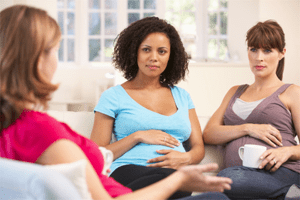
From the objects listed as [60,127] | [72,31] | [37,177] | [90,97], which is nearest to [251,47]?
[60,127]

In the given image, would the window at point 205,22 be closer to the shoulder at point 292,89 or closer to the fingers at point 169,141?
the shoulder at point 292,89

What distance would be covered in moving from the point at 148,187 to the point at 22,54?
46 cm

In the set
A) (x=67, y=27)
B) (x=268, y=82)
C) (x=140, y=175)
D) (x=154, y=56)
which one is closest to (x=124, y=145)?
(x=140, y=175)

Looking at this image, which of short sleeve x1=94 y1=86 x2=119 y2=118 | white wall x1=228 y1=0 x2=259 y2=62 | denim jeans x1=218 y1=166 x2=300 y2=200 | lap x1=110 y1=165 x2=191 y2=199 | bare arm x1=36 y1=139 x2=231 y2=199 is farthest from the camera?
white wall x1=228 y1=0 x2=259 y2=62

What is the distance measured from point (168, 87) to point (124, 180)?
0.66 m

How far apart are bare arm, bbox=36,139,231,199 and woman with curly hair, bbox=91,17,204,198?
1.57 ft

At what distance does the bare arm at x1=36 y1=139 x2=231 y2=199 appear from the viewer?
2.68 feet

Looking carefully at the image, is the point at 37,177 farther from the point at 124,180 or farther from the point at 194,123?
the point at 194,123

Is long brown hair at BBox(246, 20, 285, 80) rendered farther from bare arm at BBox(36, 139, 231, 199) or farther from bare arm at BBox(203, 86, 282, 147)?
bare arm at BBox(36, 139, 231, 199)

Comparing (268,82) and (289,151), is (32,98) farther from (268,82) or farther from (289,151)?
(268,82)

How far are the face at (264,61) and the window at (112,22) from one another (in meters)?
4.42

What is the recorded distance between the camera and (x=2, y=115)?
0.88 m

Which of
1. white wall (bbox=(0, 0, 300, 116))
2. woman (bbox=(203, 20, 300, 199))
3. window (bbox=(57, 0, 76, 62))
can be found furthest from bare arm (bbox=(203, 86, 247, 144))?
window (bbox=(57, 0, 76, 62))

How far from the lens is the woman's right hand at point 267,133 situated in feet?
5.45
